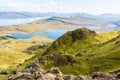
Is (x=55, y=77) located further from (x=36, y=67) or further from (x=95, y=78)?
(x=36, y=67)

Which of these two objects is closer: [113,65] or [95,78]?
[95,78]

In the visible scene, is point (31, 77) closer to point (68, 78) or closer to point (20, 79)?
point (20, 79)

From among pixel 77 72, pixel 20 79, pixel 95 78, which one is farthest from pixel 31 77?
pixel 77 72

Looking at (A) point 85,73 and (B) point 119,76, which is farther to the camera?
(A) point 85,73

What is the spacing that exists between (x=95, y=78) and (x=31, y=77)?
108ft

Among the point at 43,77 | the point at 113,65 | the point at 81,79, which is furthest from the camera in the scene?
the point at 113,65

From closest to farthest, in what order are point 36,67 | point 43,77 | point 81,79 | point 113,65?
point 43,77, point 81,79, point 36,67, point 113,65

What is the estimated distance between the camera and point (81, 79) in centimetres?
14575

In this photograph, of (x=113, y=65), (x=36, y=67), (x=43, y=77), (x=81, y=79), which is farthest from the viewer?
(x=113, y=65)

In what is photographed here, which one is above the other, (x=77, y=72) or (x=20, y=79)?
(x=20, y=79)

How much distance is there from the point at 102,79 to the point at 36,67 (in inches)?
2149

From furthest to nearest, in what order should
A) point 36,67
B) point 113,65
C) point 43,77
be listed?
point 113,65, point 36,67, point 43,77

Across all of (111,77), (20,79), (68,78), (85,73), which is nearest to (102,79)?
(111,77)

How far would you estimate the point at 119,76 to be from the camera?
141 m
